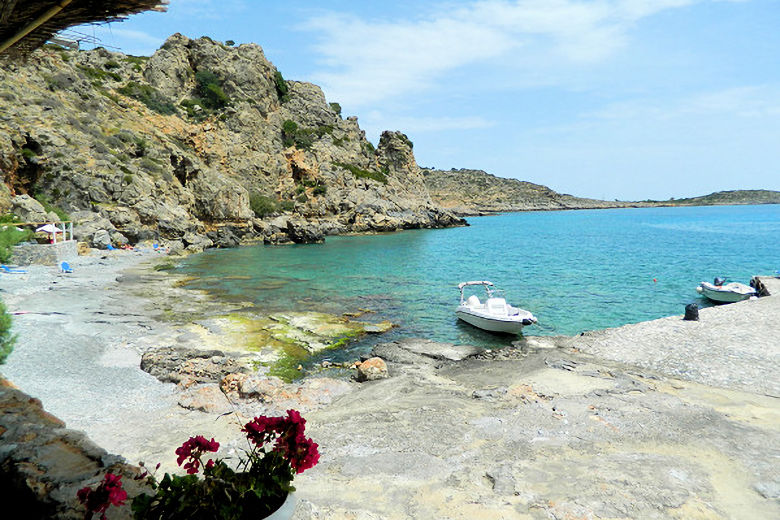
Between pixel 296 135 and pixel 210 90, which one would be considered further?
pixel 296 135

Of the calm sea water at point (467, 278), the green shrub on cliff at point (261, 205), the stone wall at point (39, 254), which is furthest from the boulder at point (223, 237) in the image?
the stone wall at point (39, 254)

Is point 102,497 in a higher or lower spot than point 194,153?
→ lower

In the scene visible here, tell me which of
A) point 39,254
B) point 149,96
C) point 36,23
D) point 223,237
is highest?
point 149,96

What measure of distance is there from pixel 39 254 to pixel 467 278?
32.5 meters

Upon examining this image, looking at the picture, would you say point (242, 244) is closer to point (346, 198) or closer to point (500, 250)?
point (346, 198)

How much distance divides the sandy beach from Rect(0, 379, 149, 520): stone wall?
227 centimetres

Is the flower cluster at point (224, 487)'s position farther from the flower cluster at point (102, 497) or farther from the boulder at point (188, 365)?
the boulder at point (188, 365)

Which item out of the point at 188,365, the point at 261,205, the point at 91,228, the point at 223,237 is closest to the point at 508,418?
the point at 188,365

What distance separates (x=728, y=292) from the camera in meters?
29.5

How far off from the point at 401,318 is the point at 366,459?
56.6ft

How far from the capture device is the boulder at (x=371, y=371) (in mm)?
14523

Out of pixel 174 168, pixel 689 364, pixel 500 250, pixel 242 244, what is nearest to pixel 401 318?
pixel 689 364

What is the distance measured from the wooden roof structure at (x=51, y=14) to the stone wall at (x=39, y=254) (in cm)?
3266

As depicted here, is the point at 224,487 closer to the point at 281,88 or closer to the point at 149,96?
the point at 149,96
